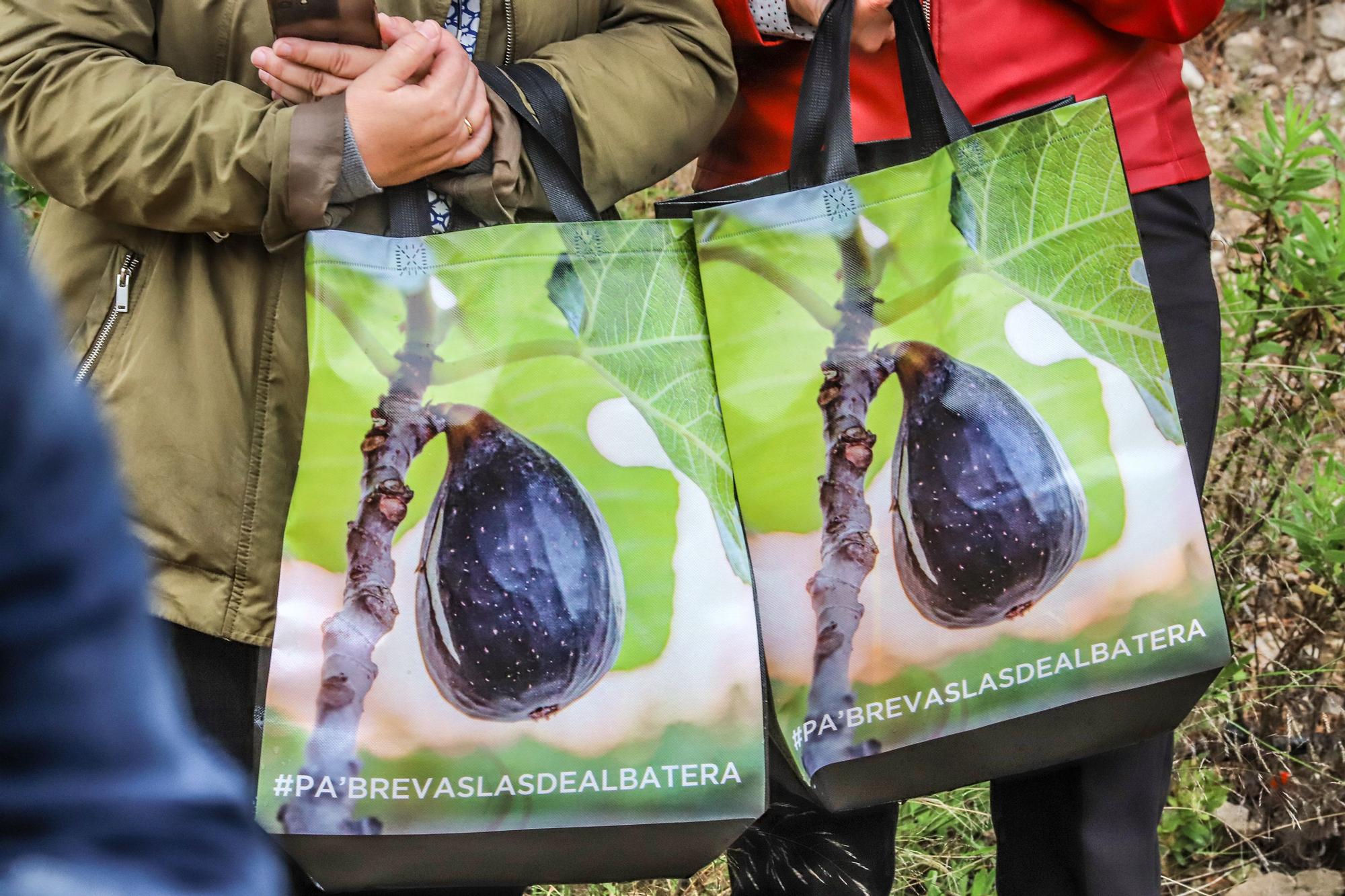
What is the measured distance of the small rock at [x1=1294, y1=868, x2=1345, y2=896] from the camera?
2277mm

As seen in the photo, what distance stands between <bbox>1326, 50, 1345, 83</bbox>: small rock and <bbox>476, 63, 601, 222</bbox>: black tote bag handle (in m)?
4.63

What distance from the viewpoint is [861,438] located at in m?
1.27

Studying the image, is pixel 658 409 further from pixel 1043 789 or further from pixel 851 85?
pixel 1043 789

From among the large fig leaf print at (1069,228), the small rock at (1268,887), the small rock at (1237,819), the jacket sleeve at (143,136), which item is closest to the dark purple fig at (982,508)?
the large fig leaf print at (1069,228)

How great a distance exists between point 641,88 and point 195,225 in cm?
48

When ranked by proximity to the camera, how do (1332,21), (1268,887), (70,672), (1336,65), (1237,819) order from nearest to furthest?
(70,672) < (1268,887) < (1237,819) < (1336,65) < (1332,21)

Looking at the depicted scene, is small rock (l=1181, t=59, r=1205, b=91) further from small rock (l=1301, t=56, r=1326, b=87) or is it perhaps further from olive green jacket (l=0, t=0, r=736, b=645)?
olive green jacket (l=0, t=0, r=736, b=645)

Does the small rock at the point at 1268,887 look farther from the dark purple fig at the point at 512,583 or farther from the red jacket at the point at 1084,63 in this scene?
the dark purple fig at the point at 512,583

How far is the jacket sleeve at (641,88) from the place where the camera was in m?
1.33

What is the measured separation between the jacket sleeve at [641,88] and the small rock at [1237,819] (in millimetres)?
1813

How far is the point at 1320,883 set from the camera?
2.29 meters

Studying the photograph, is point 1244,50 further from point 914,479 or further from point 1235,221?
point 914,479

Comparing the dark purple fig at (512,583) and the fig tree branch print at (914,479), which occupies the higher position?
the fig tree branch print at (914,479)

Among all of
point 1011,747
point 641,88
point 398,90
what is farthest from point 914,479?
point 398,90
